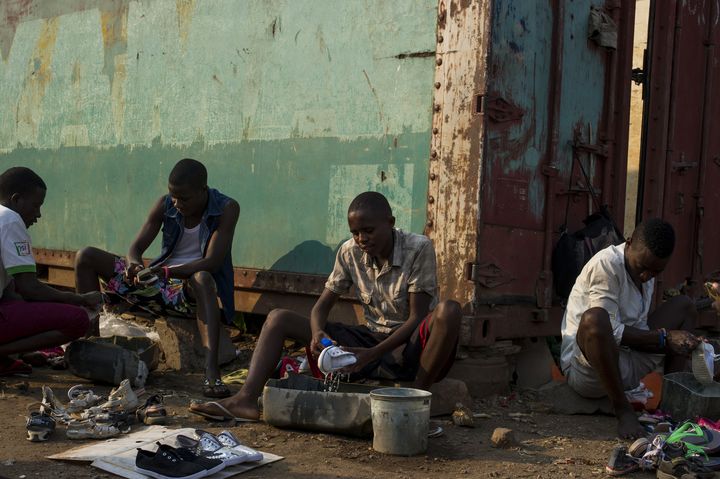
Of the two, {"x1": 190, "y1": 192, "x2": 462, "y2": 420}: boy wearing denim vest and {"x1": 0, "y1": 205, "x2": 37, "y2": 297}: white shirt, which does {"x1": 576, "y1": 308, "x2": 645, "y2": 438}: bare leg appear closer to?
{"x1": 190, "y1": 192, "x2": 462, "y2": 420}: boy wearing denim vest

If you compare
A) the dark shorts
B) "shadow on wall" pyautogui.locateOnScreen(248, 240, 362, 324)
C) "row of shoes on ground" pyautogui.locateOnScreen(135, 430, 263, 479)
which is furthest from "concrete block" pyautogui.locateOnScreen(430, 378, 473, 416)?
"row of shoes on ground" pyautogui.locateOnScreen(135, 430, 263, 479)

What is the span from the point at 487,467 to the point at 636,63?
21.1 feet

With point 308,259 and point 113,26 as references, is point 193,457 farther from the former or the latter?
point 113,26

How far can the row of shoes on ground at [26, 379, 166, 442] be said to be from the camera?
4.04 meters

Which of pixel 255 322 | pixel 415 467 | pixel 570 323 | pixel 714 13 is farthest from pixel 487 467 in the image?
pixel 714 13

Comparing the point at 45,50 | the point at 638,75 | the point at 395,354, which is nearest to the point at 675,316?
the point at 395,354

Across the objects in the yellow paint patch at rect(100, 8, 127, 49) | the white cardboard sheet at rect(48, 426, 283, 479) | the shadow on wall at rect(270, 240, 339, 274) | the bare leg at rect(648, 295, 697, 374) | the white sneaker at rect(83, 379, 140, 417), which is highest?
the yellow paint patch at rect(100, 8, 127, 49)

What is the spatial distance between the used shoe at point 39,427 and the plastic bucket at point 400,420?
59.0 inches

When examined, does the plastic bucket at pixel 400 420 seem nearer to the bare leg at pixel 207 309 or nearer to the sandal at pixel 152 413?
the sandal at pixel 152 413

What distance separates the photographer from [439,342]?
432 centimetres

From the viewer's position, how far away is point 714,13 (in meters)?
6.84

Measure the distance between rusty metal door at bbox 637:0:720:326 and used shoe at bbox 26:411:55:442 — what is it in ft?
13.9

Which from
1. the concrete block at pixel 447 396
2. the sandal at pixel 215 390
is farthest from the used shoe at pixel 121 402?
the concrete block at pixel 447 396

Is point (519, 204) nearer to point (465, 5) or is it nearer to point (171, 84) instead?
point (465, 5)
